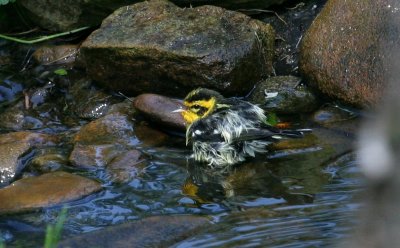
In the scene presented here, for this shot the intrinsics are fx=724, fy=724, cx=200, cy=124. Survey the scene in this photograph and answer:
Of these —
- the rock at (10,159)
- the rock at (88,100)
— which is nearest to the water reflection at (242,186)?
the rock at (10,159)

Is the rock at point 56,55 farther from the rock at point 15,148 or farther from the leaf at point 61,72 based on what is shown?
the rock at point 15,148

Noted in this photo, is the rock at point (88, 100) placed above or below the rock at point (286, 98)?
below

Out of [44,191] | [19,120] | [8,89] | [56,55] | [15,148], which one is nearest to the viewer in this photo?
[44,191]

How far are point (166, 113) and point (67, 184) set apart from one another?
1.49 meters

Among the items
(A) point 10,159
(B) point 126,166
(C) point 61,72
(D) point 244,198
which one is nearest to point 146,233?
(D) point 244,198

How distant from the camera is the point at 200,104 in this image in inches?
240

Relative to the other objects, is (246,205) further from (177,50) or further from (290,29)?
(290,29)

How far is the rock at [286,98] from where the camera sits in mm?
6539

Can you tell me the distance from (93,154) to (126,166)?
353mm

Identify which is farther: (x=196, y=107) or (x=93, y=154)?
(x=196, y=107)

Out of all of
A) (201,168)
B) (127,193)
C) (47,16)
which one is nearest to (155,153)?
(201,168)

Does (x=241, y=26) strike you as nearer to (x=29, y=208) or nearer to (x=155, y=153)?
(x=155, y=153)

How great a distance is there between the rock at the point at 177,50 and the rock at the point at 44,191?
1787 millimetres

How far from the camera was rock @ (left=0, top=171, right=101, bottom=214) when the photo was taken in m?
4.84
